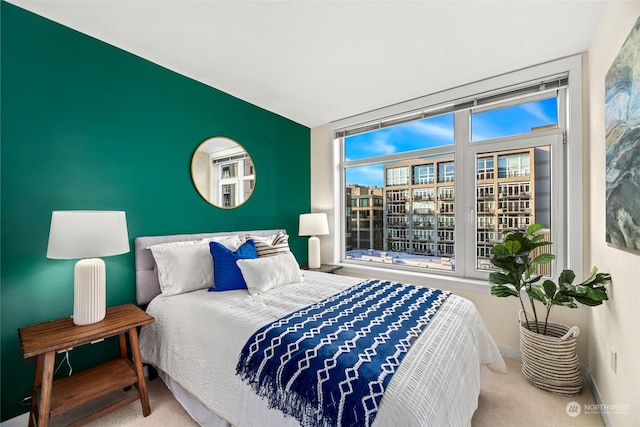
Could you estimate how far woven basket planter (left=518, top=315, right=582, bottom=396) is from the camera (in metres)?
1.95

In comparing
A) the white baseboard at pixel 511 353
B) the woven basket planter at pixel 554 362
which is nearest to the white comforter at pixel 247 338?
the woven basket planter at pixel 554 362

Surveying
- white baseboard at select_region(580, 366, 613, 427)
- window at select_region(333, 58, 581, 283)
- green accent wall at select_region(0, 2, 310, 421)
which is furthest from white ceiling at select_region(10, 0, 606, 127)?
white baseboard at select_region(580, 366, 613, 427)

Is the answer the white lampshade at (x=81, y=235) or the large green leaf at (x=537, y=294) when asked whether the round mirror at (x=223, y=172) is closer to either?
the white lampshade at (x=81, y=235)

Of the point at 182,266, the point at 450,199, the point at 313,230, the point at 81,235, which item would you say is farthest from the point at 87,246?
the point at 450,199

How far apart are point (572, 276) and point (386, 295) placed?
53.3 inches

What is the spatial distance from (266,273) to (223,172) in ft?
4.36

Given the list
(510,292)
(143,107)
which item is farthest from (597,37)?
(143,107)

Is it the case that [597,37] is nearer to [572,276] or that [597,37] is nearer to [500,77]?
[500,77]

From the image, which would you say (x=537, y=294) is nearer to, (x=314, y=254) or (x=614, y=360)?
(x=614, y=360)

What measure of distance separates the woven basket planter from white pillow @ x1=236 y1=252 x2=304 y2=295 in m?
1.92

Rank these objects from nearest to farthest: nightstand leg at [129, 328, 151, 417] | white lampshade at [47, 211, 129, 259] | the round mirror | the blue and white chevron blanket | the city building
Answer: the blue and white chevron blanket < white lampshade at [47, 211, 129, 259] < nightstand leg at [129, 328, 151, 417] < the round mirror < the city building

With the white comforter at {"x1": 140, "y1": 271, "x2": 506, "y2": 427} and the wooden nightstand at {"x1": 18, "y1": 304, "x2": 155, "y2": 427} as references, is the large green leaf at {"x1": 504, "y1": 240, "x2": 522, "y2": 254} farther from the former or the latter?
the wooden nightstand at {"x1": 18, "y1": 304, "x2": 155, "y2": 427}

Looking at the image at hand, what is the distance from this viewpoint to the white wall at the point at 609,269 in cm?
132

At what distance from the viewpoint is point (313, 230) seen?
347 centimetres
